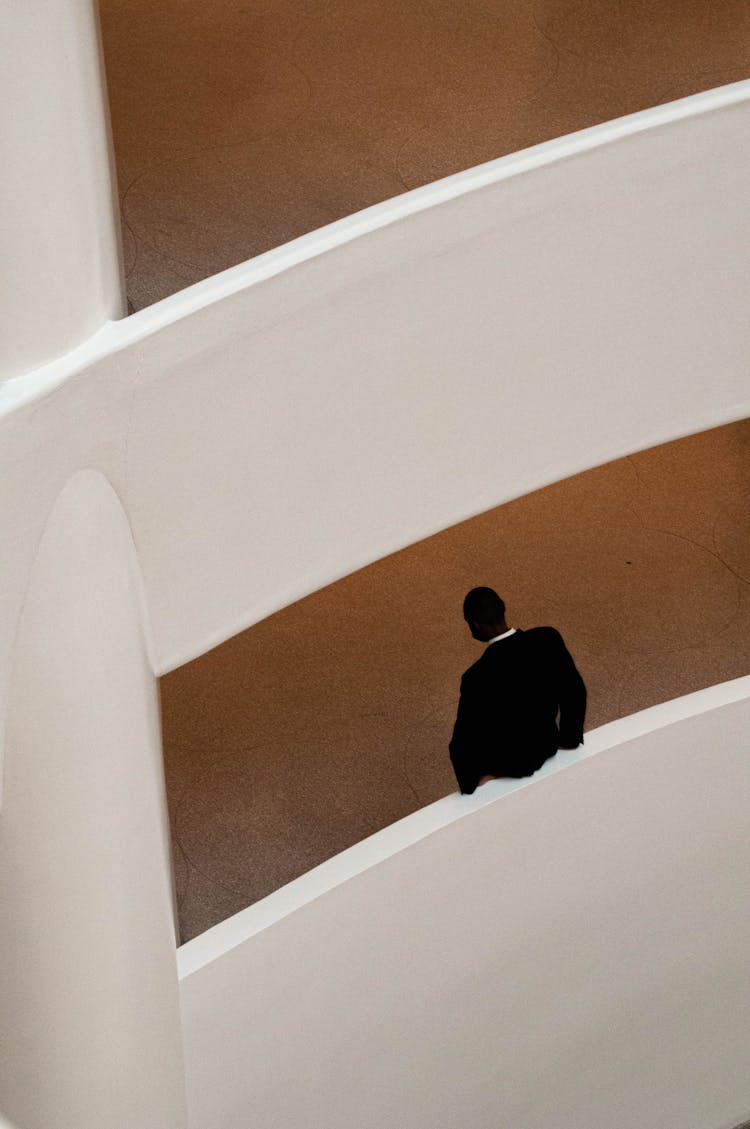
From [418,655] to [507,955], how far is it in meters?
1.61

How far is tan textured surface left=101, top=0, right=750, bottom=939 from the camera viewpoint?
21.3ft

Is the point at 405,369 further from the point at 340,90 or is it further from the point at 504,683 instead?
the point at 340,90

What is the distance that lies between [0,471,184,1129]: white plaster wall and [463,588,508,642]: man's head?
1.28 metres

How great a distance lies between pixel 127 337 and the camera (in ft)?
13.9

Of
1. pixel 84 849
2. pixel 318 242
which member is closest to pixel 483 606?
pixel 318 242

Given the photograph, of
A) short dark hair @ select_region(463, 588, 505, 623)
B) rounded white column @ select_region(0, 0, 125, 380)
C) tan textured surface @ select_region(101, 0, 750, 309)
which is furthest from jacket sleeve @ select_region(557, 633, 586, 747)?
rounded white column @ select_region(0, 0, 125, 380)

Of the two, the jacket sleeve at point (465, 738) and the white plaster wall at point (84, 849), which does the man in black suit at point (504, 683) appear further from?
the white plaster wall at point (84, 849)

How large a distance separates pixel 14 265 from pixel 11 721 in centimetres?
133

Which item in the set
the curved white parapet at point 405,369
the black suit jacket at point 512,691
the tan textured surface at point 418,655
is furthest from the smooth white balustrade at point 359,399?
the tan textured surface at point 418,655

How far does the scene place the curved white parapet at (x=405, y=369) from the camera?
4.36 meters

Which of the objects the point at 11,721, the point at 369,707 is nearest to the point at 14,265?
the point at 11,721

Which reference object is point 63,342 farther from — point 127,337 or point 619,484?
point 619,484

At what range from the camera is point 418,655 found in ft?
24.9

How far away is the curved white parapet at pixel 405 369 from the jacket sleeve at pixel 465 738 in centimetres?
74
